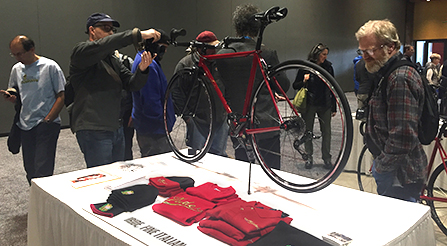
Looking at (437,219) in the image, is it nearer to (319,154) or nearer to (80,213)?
(319,154)

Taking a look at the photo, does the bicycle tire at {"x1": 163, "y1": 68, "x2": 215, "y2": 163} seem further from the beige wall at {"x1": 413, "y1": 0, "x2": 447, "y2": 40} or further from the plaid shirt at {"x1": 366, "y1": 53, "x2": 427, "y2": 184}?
the beige wall at {"x1": 413, "y1": 0, "x2": 447, "y2": 40}

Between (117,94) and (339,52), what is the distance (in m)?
12.5

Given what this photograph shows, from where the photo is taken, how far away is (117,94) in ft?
8.47

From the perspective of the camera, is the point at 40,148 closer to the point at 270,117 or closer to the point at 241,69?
the point at 241,69

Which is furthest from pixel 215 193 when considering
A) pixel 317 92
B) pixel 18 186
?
pixel 18 186

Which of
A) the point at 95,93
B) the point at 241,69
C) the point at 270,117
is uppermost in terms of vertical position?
the point at 241,69

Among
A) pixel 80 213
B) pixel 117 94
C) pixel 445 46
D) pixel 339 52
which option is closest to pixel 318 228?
pixel 80 213

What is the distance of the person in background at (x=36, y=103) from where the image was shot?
122 inches

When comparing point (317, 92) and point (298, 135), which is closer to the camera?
point (298, 135)

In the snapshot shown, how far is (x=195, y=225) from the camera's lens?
156cm

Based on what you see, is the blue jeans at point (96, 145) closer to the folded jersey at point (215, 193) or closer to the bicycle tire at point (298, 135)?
the folded jersey at point (215, 193)

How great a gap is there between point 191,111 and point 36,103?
148 cm

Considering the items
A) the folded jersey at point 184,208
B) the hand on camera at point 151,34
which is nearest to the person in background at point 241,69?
the hand on camera at point 151,34

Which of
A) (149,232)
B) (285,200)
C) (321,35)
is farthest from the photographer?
(321,35)
